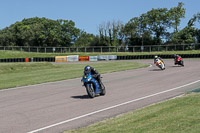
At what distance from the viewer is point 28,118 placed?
9195 mm

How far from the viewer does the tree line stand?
3292 inches

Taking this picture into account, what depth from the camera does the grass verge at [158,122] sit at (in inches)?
252

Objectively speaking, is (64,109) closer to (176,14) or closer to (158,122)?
(158,122)

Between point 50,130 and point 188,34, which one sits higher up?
point 188,34

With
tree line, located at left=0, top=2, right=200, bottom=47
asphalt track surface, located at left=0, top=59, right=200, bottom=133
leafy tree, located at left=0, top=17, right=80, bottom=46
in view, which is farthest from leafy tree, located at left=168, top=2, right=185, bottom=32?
asphalt track surface, located at left=0, top=59, right=200, bottom=133

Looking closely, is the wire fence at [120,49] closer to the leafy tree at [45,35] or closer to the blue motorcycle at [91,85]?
the leafy tree at [45,35]

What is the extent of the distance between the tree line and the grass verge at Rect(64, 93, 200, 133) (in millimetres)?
71273

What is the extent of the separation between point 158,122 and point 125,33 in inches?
→ 3351

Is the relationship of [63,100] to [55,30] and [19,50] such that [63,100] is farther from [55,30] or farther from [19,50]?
[55,30]

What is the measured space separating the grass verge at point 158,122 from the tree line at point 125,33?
2806 inches

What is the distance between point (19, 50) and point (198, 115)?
71169mm

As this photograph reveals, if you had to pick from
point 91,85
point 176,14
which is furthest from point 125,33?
point 91,85

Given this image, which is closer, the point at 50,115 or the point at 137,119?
the point at 137,119

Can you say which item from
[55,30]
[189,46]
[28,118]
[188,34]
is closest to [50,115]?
[28,118]
